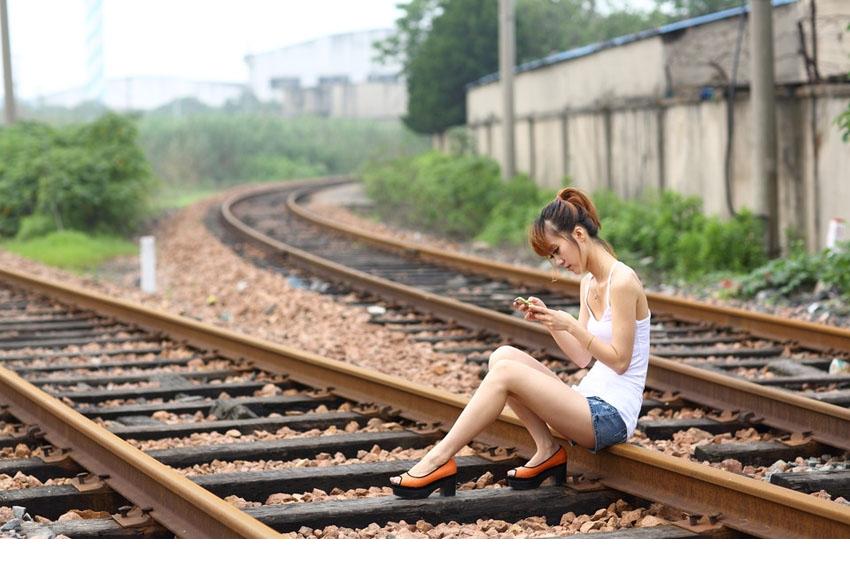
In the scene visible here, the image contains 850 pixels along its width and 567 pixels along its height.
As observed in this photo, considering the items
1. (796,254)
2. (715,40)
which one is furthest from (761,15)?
(715,40)

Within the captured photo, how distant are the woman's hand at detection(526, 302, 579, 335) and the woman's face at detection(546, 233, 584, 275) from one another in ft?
0.72

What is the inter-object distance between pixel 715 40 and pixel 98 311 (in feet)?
32.2

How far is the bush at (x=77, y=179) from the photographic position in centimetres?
2177

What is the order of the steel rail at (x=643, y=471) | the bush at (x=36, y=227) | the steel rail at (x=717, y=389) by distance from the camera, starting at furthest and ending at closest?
1. the bush at (x=36, y=227)
2. the steel rail at (x=717, y=389)
3. the steel rail at (x=643, y=471)

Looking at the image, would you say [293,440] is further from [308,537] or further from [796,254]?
[796,254]

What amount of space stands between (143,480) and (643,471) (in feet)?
6.37

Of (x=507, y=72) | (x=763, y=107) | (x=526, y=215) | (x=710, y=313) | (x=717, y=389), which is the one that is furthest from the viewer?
(x=507, y=72)

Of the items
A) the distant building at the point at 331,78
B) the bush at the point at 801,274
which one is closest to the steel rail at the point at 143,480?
the bush at the point at 801,274

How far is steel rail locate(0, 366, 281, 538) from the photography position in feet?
15.1

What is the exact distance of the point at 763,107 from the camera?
44.5 ft

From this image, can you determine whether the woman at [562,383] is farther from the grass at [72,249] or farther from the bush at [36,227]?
the bush at [36,227]

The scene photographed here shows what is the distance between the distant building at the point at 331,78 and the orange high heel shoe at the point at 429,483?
71223mm

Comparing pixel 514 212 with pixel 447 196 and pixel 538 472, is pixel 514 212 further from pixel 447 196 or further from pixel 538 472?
pixel 538 472

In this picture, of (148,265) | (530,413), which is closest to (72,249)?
(148,265)
